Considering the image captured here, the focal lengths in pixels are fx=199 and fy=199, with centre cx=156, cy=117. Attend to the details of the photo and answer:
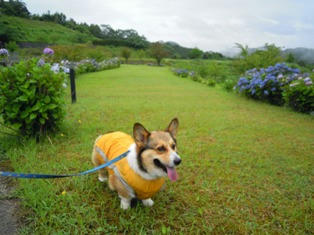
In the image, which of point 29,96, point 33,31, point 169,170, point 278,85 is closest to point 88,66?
point 278,85

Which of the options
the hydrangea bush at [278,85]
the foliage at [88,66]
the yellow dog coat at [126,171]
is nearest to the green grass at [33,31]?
the foliage at [88,66]

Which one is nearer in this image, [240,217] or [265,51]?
[240,217]

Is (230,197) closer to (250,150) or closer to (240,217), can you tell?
(240,217)

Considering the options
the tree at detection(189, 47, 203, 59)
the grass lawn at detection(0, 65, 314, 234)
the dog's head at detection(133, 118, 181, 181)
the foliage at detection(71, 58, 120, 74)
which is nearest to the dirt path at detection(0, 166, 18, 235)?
the grass lawn at detection(0, 65, 314, 234)

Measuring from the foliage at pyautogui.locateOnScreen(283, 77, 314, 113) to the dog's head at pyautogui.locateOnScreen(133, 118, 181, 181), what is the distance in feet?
18.9

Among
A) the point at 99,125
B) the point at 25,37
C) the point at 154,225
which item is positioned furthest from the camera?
the point at 25,37

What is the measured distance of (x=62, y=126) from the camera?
3.88m

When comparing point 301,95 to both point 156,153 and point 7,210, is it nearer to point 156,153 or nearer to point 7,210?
point 156,153

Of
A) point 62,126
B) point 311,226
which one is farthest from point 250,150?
point 62,126

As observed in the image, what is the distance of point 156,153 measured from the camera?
166 cm

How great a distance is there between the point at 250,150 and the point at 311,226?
1.62 m

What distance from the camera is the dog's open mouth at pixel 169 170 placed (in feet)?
5.31

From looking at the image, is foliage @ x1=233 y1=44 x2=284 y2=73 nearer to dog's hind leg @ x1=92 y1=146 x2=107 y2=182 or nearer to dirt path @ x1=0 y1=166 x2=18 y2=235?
dog's hind leg @ x1=92 y1=146 x2=107 y2=182

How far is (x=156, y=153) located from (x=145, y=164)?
16 cm
